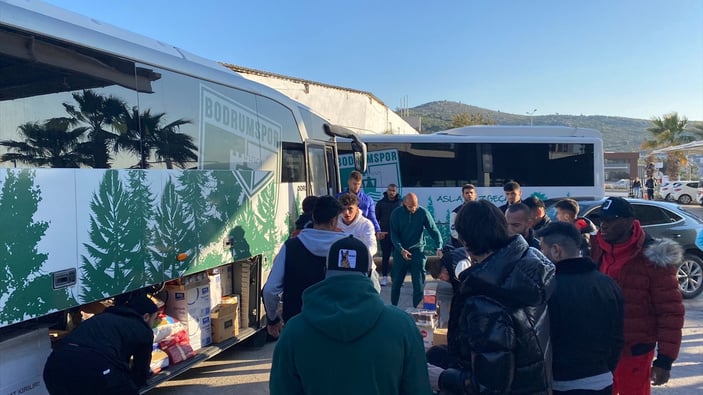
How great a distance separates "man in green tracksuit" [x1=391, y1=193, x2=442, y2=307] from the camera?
751 cm

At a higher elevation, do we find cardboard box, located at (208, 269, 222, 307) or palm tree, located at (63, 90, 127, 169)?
palm tree, located at (63, 90, 127, 169)

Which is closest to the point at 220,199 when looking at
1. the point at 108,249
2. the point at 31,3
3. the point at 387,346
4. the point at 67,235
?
the point at 108,249

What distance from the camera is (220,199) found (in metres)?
5.52

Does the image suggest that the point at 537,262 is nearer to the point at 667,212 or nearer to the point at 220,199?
the point at 220,199

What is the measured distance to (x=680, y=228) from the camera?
863 centimetres

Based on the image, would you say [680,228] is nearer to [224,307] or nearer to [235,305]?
[235,305]

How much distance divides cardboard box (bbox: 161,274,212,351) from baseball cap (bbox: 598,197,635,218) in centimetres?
414

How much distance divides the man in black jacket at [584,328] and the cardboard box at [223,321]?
4.12m

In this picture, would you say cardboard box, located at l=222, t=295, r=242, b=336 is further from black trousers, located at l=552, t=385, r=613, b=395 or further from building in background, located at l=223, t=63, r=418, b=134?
building in background, located at l=223, t=63, r=418, b=134

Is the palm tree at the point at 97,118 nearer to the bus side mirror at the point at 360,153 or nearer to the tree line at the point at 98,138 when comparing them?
the tree line at the point at 98,138

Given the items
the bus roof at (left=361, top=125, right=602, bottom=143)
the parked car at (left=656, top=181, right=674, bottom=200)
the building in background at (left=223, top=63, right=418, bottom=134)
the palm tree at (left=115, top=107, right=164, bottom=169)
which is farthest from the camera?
the parked car at (left=656, top=181, right=674, bottom=200)

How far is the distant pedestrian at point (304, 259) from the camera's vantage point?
3877 mm

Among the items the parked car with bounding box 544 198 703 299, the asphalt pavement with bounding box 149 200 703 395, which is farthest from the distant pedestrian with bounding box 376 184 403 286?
the asphalt pavement with bounding box 149 200 703 395

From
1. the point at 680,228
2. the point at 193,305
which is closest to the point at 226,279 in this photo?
the point at 193,305
